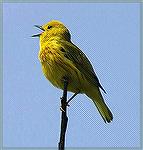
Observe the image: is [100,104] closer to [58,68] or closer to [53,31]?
[58,68]

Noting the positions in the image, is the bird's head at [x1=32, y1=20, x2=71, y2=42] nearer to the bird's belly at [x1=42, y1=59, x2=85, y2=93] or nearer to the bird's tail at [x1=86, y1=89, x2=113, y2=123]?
the bird's belly at [x1=42, y1=59, x2=85, y2=93]

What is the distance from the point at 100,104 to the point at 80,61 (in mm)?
840

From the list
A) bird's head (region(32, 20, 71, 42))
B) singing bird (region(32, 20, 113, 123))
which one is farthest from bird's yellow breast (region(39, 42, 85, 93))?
bird's head (region(32, 20, 71, 42))

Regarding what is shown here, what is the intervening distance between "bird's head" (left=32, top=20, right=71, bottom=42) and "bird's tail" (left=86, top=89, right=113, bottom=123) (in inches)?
41.8

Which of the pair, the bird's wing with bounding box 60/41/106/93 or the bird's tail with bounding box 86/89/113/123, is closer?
the bird's wing with bounding box 60/41/106/93

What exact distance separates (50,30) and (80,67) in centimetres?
103

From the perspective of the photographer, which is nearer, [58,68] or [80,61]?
[58,68]

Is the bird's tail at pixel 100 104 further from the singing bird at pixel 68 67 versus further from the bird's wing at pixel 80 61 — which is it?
the bird's wing at pixel 80 61

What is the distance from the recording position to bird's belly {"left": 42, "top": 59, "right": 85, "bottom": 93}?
472cm

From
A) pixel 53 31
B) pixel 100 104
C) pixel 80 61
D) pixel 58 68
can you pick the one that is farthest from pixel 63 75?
pixel 53 31

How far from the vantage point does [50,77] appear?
16.2ft

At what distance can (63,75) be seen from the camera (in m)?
4.79

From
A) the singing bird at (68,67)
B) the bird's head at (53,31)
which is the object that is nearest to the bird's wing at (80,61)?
the singing bird at (68,67)

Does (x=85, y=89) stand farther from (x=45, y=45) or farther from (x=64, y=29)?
(x=64, y=29)
